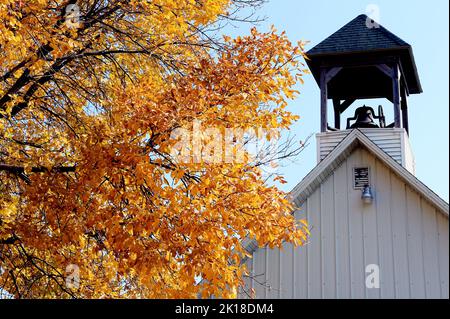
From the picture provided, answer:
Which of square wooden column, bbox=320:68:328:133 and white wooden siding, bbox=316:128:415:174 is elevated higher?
square wooden column, bbox=320:68:328:133

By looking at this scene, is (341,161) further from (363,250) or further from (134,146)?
(134,146)

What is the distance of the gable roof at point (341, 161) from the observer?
38.6 ft

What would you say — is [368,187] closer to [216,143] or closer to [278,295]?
[278,295]

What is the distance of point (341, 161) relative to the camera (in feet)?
41.6

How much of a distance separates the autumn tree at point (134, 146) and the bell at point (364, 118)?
526cm

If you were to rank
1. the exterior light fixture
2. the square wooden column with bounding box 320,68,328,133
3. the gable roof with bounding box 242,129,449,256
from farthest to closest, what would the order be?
the square wooden column with bounding box 320,68,328,133 < the exterior light fixture < the gable roof with bounding box 242,129,449,256

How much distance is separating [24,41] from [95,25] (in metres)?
1.70

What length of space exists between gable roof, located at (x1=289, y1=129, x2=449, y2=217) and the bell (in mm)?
2446

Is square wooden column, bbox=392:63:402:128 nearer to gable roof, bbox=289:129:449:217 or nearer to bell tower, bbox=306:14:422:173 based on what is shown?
bell tower, bbox=306:14:422:173

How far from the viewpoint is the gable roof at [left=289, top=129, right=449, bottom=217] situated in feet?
38.6

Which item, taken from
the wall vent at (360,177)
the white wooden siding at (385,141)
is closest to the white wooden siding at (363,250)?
the wall vent at (360,177)

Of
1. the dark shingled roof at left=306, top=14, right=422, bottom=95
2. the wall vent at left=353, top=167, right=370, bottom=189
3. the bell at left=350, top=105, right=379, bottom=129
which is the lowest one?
the wall vent at left=353, top=167, right=370, bottom=189

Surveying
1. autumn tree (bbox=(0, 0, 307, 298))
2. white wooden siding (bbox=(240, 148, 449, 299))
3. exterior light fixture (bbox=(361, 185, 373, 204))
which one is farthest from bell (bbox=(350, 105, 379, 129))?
autumn tree (bbox=(0, 0, 307, 298))
